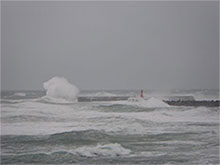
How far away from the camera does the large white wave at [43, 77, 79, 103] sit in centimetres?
405

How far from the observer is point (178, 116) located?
11.7 ft

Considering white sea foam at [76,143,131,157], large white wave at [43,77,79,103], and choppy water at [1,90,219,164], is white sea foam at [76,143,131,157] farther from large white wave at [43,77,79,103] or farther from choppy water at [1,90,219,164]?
large white wave at [43,77,79,103]

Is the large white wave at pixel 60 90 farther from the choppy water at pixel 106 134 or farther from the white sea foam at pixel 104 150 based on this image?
the white sea foam at pixel 104 150

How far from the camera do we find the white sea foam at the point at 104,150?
257 cm

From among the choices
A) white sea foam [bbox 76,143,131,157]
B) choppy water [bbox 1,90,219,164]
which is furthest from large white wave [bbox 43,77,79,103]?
white sea foam [bbox 76,143,131,157]

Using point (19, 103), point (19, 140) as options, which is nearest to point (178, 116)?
point (19, 140)

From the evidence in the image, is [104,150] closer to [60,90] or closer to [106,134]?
[106,134]

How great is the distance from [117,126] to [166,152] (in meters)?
0.74

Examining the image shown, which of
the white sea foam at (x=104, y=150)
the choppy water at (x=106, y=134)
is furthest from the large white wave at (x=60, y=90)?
the white sea foam at (x=104, y=150)

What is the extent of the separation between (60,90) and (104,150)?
5.95 feet

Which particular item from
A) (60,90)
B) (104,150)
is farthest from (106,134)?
(60,90)

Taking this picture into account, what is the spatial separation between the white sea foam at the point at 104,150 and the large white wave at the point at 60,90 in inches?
60.6

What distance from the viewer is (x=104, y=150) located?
2619 millimetres

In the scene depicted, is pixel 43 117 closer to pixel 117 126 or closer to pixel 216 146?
pixel 117 126
